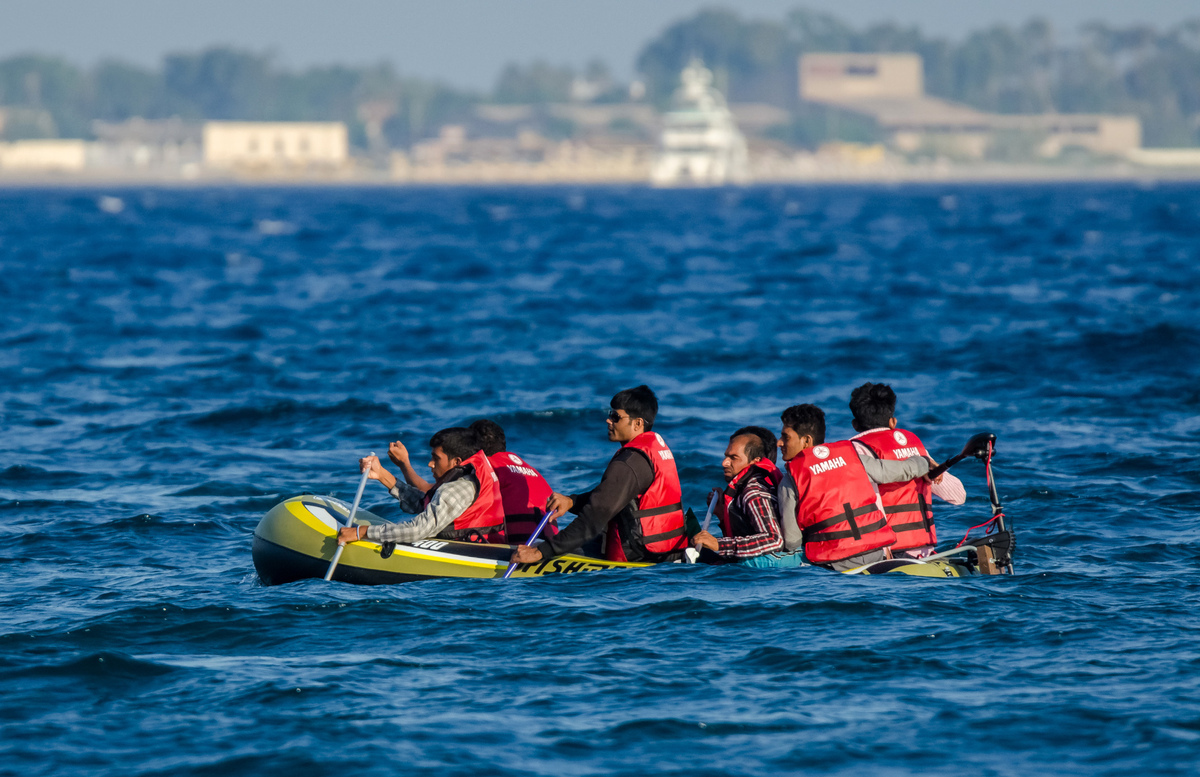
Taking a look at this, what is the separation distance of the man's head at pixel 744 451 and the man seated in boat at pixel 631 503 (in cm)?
41

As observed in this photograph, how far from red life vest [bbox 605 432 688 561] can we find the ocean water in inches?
8.7

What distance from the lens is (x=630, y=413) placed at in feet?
34.3

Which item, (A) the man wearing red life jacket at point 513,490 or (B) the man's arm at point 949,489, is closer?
(B) the man's arm at point 949,489

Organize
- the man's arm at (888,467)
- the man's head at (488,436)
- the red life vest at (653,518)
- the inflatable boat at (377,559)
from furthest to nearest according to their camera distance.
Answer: the man's head at (488,436) < the inflatable boat at (377,559) < the red life vest at (653,518) < the man's arm at (888,467)

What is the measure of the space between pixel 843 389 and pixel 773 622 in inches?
484

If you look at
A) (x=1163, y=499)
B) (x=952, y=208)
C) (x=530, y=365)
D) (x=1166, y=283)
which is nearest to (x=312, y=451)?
(x=530, y=365)

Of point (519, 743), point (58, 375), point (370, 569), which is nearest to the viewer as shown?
point (519, 743)

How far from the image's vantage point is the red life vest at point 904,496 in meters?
10.4

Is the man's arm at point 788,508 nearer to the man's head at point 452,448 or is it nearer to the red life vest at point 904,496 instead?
the red life vest at point 904,496

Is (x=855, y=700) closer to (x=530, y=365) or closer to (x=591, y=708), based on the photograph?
(x=591, y=708)

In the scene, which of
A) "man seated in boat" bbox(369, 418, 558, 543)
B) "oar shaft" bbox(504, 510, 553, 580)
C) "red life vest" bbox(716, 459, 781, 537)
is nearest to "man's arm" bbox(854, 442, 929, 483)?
"red life vest" bbox(716, 459, 781, 537)

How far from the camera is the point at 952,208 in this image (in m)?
97.4

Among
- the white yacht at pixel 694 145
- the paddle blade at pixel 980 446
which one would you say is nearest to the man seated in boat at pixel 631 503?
the paddle blade at pixel 980 446

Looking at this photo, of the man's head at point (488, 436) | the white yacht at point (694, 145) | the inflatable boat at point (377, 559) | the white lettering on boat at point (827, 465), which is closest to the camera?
the white lettering on boat at point (827, 465)
